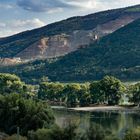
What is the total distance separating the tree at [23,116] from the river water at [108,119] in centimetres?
1021

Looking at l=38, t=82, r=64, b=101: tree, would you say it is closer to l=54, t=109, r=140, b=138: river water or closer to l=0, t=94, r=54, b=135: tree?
l=54, t=109, r=140, b=138: river water

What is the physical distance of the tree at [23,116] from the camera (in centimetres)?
8237

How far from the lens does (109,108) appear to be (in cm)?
14438

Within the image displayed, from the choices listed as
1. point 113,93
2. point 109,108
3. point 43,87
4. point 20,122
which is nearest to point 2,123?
point 20,122

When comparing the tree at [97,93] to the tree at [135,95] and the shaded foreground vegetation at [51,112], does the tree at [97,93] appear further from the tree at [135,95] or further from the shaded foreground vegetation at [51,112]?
the tree at [135,95]

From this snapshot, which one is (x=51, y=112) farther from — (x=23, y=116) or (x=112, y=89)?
(x=112, y=89)

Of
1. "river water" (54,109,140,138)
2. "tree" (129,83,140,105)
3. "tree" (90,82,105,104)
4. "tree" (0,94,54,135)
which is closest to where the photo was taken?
"tree" (0,94,54,135)

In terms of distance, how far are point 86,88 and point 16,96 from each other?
2761 inches

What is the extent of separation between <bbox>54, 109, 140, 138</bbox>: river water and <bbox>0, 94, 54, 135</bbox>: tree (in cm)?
1021

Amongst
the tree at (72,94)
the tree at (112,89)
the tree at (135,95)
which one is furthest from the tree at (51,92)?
the tree at (135,95)

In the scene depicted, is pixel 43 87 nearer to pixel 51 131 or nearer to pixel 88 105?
pixel 88 105

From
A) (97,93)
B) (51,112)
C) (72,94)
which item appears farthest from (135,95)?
(51,112)

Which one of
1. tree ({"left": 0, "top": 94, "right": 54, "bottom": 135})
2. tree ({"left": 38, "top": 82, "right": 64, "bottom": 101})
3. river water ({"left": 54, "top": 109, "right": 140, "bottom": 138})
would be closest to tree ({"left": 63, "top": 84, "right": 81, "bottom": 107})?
tree ({"left": 38, "top": 82, "right": 64, "bottom": 101})

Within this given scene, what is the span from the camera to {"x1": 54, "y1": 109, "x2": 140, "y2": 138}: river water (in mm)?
100500
